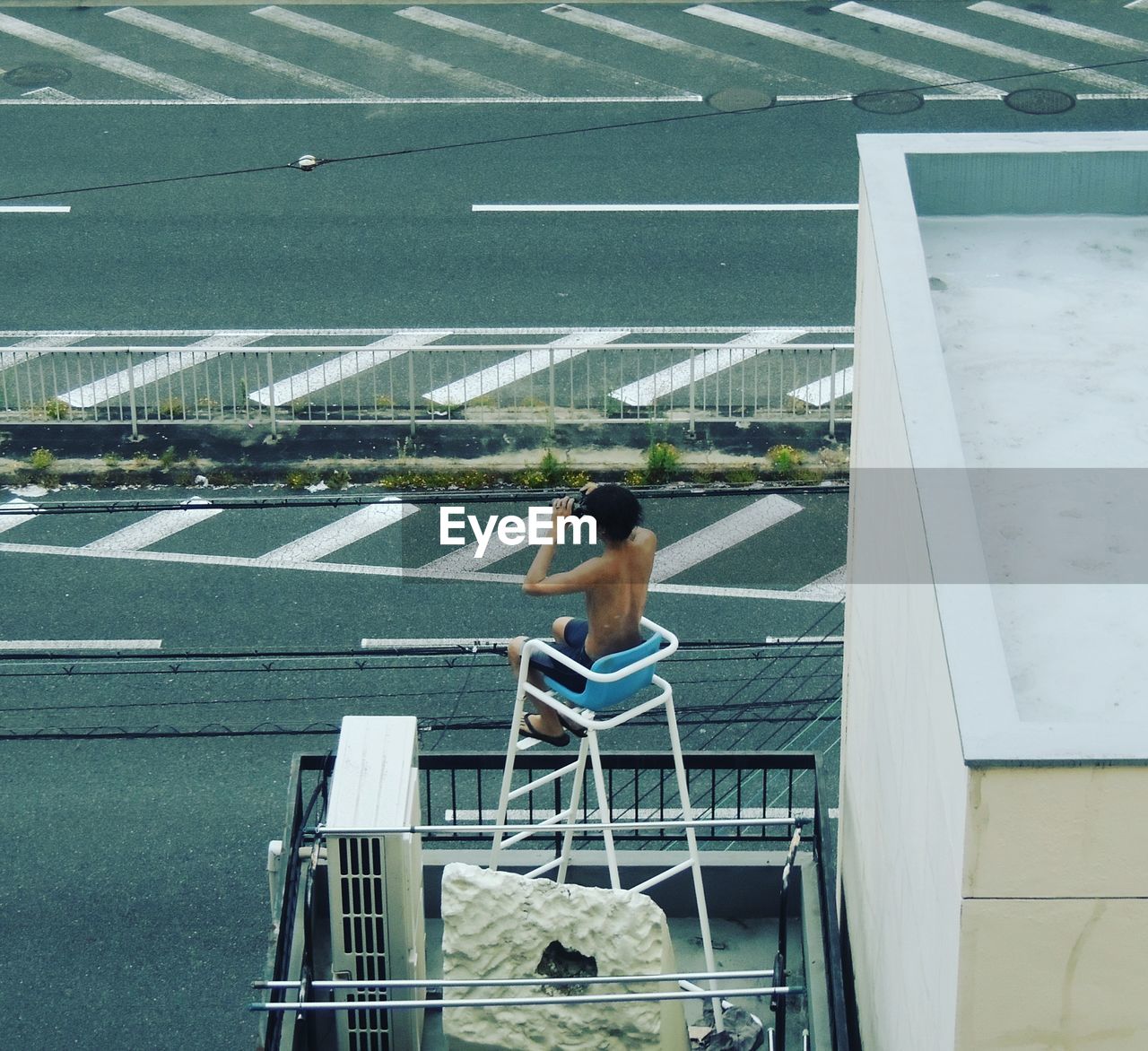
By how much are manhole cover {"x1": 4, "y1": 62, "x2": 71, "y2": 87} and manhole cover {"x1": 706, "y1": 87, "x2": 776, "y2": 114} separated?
8689mm

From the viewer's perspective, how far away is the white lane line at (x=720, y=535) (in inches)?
720

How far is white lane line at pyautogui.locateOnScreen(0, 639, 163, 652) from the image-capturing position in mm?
17172

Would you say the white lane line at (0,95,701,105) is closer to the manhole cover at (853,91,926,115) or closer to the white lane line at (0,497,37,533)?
the manhole cover at (853,91,926,115)

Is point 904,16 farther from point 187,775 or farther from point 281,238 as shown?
point 187,775

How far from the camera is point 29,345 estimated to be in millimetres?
21547

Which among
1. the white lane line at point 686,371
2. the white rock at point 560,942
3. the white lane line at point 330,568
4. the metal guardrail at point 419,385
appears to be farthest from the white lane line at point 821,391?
the white rock at point 560,942

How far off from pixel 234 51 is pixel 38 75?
2.65 metres

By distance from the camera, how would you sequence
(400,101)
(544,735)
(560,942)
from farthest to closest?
(400,101) → (544,735) → (560,942)

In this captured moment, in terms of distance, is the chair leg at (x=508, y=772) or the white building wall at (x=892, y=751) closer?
the white building wall at (x=892, y=751)

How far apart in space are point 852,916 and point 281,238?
48.7 feet

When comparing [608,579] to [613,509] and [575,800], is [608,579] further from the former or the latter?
[575,800]

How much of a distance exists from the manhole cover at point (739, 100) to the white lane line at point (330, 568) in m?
9.98

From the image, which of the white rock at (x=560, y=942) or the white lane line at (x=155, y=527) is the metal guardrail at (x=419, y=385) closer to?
the white lane line at (x=155, y=527)

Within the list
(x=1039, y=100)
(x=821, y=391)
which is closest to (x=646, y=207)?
(x=821, y=391)
